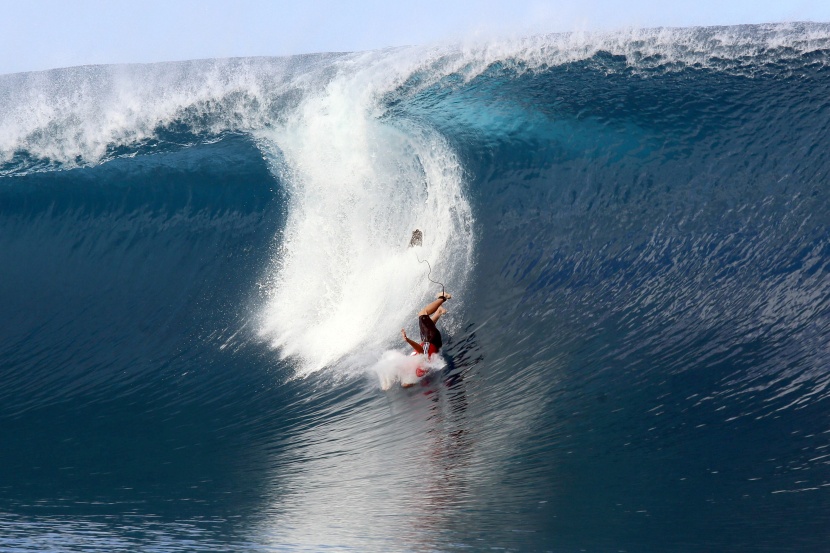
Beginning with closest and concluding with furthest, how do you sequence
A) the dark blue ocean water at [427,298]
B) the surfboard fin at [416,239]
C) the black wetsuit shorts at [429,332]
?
1. the dark blue ocean water at [427,298]
2. the black wetsuit shorts at [429,332]
3. the surfboard fin at [416,239]

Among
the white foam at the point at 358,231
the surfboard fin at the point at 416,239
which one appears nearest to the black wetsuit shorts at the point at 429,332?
the white foam at the point at 358,231

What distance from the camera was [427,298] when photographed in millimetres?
10164

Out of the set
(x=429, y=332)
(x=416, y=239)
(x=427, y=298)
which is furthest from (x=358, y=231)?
(x=429, y=332)

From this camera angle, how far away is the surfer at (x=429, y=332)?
28.7 ft

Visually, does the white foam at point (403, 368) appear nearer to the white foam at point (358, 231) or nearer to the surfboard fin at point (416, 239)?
the white foam at point (358, 231)

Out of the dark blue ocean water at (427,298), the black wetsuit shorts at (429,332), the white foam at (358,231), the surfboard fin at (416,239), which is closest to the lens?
the dark blue ocean water at (427,298)

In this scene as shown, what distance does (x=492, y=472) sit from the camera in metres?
6.35

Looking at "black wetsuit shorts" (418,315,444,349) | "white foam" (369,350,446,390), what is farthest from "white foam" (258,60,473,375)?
"black wetsuit shorts" (418,315,444,349)

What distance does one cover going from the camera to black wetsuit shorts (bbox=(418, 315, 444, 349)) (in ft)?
28.7

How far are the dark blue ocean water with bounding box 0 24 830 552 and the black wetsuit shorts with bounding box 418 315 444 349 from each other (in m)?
0.30

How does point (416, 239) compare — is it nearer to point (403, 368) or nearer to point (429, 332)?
point (429, 332)

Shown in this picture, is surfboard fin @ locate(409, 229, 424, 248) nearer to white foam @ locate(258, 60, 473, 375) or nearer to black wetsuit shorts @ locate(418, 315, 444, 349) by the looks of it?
white foam @ locate(258, 60, 473, 375)

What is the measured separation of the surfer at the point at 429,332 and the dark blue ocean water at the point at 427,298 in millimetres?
246

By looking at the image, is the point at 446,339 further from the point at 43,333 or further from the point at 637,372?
the point at 43,333
